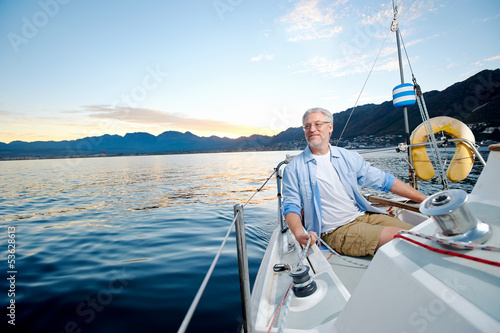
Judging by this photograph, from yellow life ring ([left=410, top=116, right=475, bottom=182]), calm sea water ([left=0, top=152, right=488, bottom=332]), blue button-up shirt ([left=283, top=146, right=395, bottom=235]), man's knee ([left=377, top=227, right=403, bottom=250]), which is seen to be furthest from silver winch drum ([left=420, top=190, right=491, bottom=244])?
yellow life ring ([left=410, top=116, right=475, bottom=182])

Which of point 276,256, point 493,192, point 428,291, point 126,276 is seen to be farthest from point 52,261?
point 493,192

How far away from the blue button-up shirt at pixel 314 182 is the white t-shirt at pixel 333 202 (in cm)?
6

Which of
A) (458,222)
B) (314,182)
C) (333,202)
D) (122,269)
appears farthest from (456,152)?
(122,269)

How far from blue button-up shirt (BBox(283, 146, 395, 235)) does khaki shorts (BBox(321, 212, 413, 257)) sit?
148mm

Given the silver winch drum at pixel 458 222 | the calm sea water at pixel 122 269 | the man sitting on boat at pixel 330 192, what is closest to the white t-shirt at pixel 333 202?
the man sitting on boat at pixel 330 192

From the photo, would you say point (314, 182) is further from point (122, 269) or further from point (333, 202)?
point (122, 269)

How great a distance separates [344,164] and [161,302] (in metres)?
3.13

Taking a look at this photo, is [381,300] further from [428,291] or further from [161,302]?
[161,302]

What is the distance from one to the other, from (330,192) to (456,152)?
4278mm

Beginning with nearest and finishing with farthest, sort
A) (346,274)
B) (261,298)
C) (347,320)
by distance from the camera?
1. (347,320)
2. (261,298)
3. (346,274)

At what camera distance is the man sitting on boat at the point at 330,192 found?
8.48 feet

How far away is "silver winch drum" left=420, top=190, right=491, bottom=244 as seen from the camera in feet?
3.25

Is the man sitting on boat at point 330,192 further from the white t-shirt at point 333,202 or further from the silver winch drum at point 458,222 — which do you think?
the silver winch drum at point 458,222

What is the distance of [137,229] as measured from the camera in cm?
725
